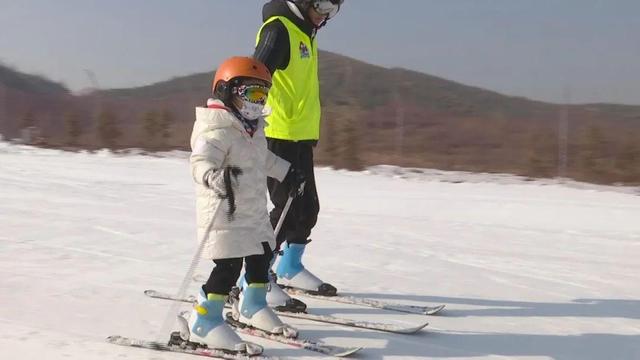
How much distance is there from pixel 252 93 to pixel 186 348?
110cm

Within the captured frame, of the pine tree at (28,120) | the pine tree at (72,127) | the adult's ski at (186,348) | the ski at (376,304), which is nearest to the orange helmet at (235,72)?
the adult's ski at (186,348)

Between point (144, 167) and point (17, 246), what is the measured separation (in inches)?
307

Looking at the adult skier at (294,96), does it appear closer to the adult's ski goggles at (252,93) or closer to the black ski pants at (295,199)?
the black ski pants at (295,199)

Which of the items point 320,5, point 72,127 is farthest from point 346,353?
point 72,127

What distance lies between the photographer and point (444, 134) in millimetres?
19625

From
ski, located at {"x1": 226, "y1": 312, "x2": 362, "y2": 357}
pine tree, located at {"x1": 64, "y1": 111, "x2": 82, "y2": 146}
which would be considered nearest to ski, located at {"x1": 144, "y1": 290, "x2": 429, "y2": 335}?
ski, located at {"x1": 226, "y1": 312, "x2": 362, "y2": 357}

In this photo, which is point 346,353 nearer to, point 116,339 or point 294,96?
point 116,339

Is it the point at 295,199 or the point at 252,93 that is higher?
the point at 252,93

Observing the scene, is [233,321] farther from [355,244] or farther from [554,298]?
[355,244]

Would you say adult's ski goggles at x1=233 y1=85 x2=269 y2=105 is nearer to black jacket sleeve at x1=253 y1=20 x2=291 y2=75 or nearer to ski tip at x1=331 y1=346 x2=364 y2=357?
black jacket sleeve at x1=253 y1=20 x2=291 y2=75

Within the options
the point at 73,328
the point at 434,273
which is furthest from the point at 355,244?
the point at 73,328

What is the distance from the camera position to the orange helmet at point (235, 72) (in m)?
3.02

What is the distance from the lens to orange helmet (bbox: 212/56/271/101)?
3021mm

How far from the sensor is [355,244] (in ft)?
20.7
